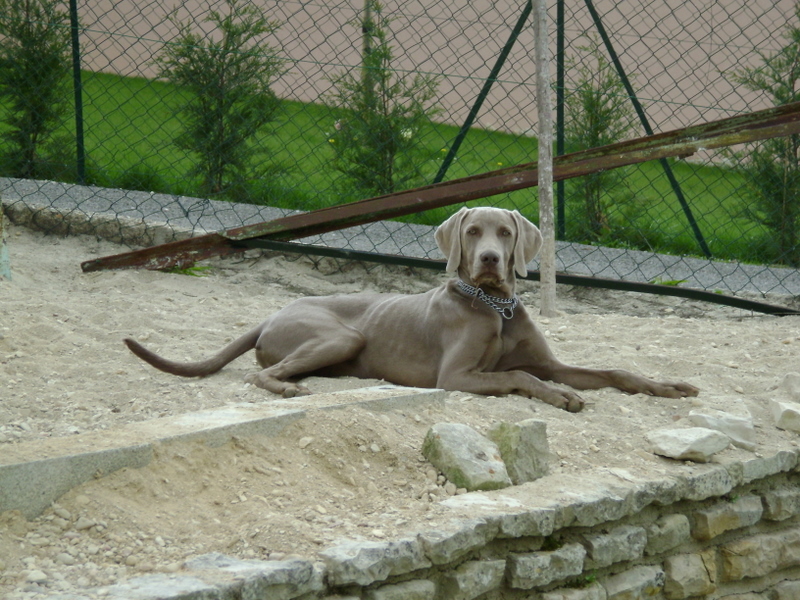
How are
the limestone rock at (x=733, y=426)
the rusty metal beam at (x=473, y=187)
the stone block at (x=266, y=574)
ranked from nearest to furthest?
the stone block at (x=266, y=574) < the limestone rock at (x=733, y=426) < the rusty metal beam at (x=473, y=187)

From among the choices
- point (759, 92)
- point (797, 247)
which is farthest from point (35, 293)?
point (759, 92)

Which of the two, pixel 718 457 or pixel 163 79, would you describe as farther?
pixel 163 79

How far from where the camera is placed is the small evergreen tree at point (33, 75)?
761 centimetres

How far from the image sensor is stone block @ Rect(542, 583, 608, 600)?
9.76ft

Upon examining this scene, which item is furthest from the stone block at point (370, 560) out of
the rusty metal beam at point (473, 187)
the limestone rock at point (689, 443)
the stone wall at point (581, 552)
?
the rusty metal beam at point (473, 187)

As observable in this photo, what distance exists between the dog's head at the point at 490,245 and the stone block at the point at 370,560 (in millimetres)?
1937

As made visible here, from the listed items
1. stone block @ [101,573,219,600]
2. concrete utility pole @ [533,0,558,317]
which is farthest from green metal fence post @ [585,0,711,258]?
stone block @ [101,573,219,600]

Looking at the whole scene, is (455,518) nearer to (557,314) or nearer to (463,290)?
(463,290)

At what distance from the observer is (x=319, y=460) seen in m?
3.02

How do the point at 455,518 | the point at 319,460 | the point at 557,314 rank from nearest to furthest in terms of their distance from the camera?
the point at 455,518, the point at 319,460, the point at 557,314

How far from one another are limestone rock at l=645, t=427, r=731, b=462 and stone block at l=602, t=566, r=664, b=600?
16.6 inches

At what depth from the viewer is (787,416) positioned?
3.82 metres

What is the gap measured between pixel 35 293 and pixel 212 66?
285 centimetres

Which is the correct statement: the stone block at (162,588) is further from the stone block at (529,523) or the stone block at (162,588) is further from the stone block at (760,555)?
the stone block at (760,555)
